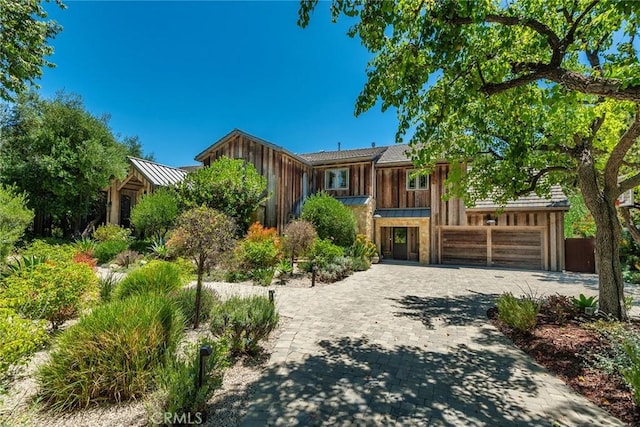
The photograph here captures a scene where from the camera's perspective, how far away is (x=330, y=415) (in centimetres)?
300

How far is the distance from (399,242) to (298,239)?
935 cm

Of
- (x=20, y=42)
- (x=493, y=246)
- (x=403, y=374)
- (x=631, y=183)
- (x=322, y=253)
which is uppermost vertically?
(x=20, y=42)

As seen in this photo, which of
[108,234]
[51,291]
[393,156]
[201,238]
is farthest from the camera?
[393,156]

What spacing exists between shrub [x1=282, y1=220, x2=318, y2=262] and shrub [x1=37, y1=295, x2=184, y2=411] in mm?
7847

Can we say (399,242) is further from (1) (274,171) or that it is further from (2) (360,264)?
(1) (274,171)

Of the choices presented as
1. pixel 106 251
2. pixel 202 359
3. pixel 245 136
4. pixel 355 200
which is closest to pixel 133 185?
pixel 106 251

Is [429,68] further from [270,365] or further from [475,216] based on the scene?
[475,216]

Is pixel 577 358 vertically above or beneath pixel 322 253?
beneath

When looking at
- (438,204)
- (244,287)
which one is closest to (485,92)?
(244,287)

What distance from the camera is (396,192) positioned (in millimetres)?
17594

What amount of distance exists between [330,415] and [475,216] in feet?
50.9

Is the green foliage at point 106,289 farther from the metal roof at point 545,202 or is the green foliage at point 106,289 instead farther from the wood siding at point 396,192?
the metal roof at point 545,202

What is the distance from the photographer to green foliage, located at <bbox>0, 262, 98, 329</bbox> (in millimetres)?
4629

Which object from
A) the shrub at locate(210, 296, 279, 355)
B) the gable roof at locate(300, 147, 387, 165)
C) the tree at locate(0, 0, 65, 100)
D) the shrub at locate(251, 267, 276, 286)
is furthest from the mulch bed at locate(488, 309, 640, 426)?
the tree at locate(0, 0, 65, 100)
